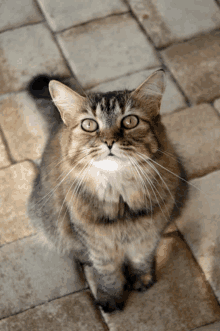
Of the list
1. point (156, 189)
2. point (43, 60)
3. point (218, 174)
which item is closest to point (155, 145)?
point (156, 189)

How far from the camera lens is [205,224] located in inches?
59.9

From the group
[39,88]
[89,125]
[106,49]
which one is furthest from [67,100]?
[106,49]

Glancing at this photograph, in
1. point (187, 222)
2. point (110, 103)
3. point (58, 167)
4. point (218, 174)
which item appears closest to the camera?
point (110, 103)

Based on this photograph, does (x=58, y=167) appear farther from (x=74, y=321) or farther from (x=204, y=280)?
(x=204, y=280)

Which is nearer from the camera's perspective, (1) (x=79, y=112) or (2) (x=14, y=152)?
(1) (x=79, y=112)

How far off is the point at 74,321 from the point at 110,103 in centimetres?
94

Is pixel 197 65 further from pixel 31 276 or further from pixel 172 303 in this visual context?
pixel 31 276

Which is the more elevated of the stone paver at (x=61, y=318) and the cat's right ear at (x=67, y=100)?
the cat's right ear at (x=67, y=100)

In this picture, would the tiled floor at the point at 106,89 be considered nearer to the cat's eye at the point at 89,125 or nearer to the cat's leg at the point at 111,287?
the cat's leg at the point at 111,287

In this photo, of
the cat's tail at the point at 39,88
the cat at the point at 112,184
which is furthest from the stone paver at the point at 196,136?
the cat's tail at the point at 39,88

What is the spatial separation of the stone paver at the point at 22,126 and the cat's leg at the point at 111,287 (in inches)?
29.3

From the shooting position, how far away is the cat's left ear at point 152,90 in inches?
41.5

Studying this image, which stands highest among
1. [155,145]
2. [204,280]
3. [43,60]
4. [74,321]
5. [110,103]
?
[43,60]

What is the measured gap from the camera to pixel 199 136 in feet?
5.72
